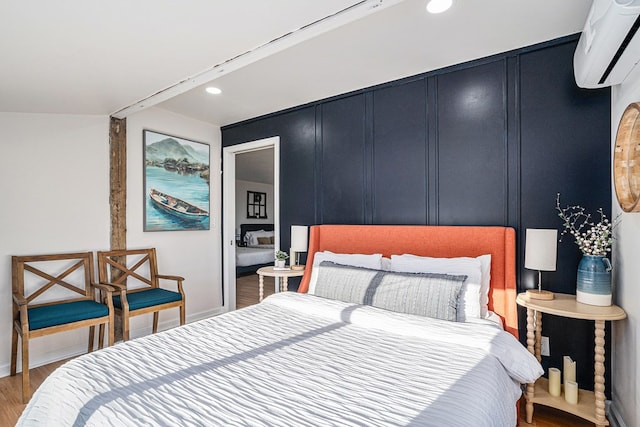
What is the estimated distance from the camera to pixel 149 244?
3725mm

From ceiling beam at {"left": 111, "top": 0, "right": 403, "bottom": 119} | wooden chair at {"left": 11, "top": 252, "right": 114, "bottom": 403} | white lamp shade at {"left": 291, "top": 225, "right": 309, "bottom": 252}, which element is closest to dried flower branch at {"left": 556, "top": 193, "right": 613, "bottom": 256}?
ceiling beam at {"left": 111, "top": 0, "right": 403, "bottom": 119}

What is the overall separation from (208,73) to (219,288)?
2.91 meters

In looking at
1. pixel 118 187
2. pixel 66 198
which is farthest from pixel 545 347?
pixel 66 198

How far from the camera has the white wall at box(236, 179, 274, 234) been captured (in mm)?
8398

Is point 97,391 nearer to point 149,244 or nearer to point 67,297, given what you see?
point 67,297

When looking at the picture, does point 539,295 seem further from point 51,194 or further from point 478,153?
point 51,194

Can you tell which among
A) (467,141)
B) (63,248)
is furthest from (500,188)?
(63,248)

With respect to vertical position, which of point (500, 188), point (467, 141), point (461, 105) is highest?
point (461, 105)

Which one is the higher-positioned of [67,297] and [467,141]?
[467,141]

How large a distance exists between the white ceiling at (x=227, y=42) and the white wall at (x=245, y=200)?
5.27 meters

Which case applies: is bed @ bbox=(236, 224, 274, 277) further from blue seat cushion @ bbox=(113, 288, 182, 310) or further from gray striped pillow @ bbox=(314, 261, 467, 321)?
gray striped pillow @ bbox=(314, 261, 467, 321)

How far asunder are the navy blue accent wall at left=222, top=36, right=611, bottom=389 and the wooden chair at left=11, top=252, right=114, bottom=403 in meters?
2.14

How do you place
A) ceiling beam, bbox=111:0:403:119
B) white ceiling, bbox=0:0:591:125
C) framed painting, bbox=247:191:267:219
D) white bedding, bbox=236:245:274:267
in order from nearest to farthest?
1. white ceiling, bbox=0:0:591:125
2. ceiling beam, bbox=111:0:403:119
3. white bedding, bbox=236:245:274:267
4. framed painting, bbox=247:191:267:219

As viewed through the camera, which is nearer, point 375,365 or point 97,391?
point 97,391
